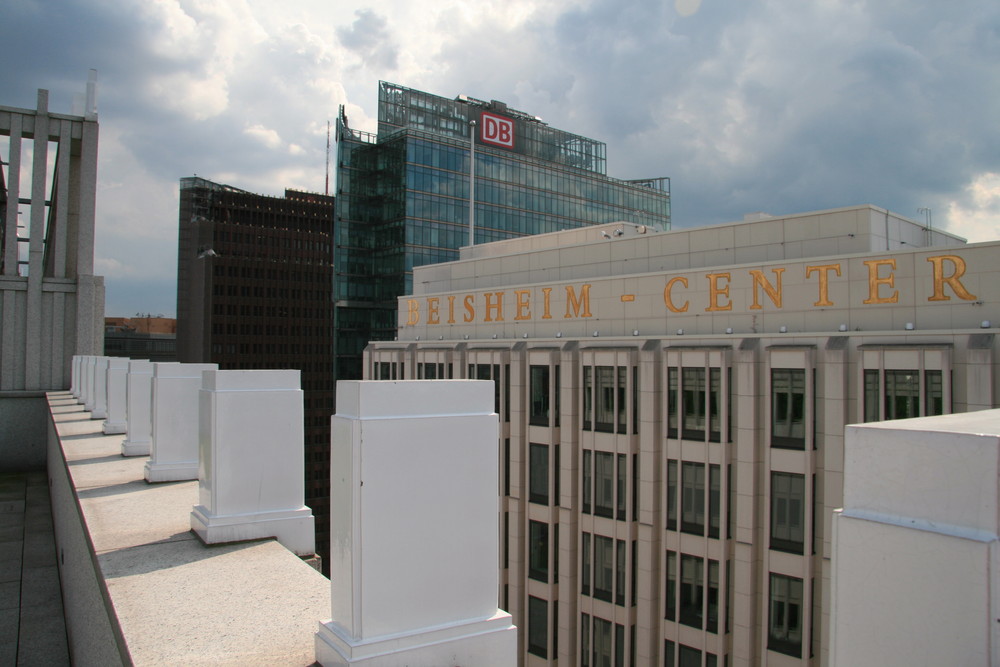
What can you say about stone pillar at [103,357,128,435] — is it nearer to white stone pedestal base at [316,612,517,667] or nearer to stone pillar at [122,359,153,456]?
stone pillar at [122,359,153,456]

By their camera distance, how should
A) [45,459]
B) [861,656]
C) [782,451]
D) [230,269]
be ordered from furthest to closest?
[230,269]
[782,451]
[45,459]
[861,656]

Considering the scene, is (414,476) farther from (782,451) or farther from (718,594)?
(718,594)

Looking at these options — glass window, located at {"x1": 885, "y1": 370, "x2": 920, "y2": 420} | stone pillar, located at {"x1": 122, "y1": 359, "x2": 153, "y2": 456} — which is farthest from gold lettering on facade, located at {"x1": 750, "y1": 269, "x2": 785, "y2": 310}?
stone pillar, located at {"x1": 122, "y1": 359, "x2": 153, "y2": 456}

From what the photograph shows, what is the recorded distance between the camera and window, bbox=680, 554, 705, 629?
26.3 meters

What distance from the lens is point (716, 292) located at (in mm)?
27312

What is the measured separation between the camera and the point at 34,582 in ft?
28.7

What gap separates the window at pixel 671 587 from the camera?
89.0ft

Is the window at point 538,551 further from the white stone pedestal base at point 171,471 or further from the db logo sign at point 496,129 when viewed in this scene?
the db logo sign at point 496,129

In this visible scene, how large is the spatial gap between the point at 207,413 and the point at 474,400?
10.8 ft

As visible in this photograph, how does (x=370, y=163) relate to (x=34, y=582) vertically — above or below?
above

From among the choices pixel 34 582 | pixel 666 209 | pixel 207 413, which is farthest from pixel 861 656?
pixel 666 209

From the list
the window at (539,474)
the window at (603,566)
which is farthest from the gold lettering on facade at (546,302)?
the window at (603,566)

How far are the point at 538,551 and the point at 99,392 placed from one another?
890 inches

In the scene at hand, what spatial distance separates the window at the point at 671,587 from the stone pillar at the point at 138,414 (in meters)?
21.7
